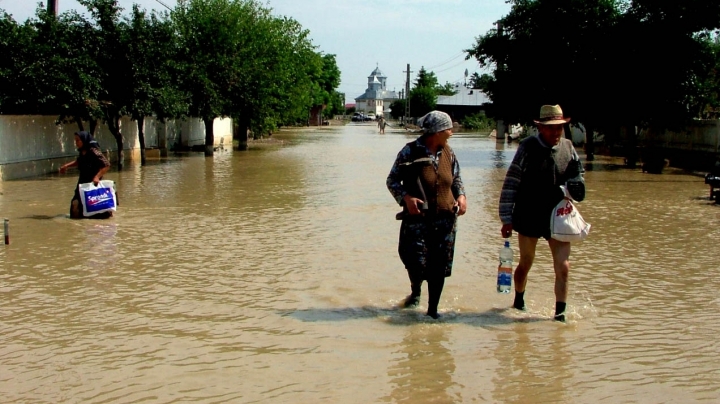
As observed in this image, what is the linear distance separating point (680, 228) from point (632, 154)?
14.2 metres

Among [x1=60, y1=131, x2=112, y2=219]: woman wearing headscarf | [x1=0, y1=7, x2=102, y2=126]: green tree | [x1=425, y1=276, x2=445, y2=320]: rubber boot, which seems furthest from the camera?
[x1=0, y1=7, x2=102, y2=126]: green tree

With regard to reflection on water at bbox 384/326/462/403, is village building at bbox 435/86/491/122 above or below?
above

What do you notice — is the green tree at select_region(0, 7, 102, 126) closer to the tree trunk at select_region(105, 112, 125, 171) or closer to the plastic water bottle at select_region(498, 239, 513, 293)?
the tree trunk at select_region(105, 112, 125, 171)

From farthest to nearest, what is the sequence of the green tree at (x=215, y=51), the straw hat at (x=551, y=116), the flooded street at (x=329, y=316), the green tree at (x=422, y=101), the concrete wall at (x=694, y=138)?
the green tree at (x=422, y=101) < the green tree at (x=215, y=51) < the concrete wall at (x=694, y=138) < the straw hat at (x=551, y=116) < the flooded street at (x=329, y=316)

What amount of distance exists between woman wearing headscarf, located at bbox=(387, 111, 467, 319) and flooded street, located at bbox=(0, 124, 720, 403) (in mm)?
539

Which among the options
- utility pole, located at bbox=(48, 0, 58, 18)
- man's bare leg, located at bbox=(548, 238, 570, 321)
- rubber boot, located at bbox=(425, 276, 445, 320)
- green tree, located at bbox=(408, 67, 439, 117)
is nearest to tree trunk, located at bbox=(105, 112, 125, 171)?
utility pole, located at bbox=(48, 0, 58, 18)

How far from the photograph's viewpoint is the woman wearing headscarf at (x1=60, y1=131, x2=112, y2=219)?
494 inches

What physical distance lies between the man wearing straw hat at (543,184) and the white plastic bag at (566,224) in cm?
7

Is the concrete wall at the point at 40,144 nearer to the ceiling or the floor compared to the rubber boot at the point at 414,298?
nearer to the ceiling

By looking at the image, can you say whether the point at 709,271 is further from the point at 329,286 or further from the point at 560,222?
the point at 329,286

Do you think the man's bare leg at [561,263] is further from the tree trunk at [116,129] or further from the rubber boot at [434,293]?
the tree trunk at [116,129]

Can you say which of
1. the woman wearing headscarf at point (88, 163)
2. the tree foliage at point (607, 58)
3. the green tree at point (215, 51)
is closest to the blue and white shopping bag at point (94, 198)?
the woman wearing headscarf at point (88, 163)

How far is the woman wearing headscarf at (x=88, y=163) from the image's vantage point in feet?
41.2

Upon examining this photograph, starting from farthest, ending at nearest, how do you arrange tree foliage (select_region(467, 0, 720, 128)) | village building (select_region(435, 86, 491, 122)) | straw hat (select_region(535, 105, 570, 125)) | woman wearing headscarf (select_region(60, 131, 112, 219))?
village building (select_region(435, 86, 491, 122)) → tree foliage (select_region(467, 0, 720, 128)) → woman wearing headscarf (select_region(60, 131, 112, 219)) → straw hat (select_region(535, 105, 570, 125))
